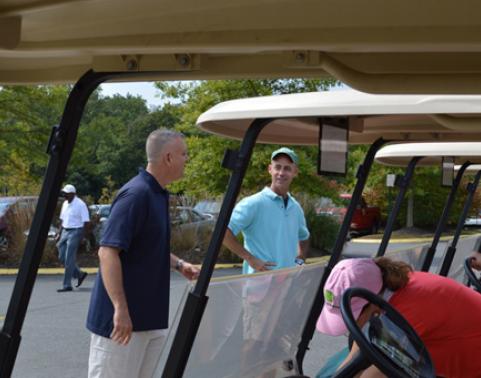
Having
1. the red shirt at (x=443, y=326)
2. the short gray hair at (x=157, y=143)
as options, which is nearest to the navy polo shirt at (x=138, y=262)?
the short gray hair at (x=157, y=143)

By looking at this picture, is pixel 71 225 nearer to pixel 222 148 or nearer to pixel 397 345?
pixel 222 148

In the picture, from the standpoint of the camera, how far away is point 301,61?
191 cm

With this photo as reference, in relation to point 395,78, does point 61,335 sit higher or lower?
lower

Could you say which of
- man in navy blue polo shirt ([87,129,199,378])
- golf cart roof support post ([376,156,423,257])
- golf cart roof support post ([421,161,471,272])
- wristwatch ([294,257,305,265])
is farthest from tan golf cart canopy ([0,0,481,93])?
golf cart roof support post ([421,161,471,272])

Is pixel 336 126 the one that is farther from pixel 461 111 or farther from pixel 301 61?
pixel 301 61

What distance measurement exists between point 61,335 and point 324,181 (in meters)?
10.4

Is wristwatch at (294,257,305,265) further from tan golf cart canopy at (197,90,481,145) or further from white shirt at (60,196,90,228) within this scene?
white shirt at (60,196,90,228)

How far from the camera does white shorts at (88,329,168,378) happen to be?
11.5ft

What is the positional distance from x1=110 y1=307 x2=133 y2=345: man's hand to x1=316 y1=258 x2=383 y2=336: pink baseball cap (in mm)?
956

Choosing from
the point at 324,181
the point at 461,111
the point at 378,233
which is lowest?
the point at 378,233

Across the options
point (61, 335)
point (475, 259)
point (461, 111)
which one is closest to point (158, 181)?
point (461, 111)

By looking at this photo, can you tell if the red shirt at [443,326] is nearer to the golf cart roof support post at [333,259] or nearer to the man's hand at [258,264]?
the golf cart roof support post at [333,259]

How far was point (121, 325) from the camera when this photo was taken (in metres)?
3.41

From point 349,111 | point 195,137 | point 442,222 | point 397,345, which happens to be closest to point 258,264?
point 349,111
